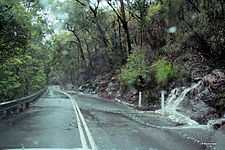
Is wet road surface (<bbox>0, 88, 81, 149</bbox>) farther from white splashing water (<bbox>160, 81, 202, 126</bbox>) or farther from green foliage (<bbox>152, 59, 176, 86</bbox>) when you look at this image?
green foliage (<bbox>152, 59, 176, 86</bbox>)

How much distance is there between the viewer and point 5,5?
16.5m

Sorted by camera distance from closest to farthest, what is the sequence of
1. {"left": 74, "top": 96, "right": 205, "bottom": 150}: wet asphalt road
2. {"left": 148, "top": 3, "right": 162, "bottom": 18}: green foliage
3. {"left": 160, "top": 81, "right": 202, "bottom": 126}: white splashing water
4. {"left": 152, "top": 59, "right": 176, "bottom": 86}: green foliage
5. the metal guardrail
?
1. {"left": 74, "top": 96, "right": 205, "bottom": 150}: wet asphalt road
2. the metal guardrail
3. {"left": 160, "top": 81, "right": 202, "bottom": 126}: white splashing water
4. {"left": 152, "top": 59, "right": 176, "bottom": 86}: green foliage
5. {"left": 148, "top": 3, "right": 162, "bottom": 18}: green foliage

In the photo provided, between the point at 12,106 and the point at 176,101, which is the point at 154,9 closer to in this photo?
the point at 176,101

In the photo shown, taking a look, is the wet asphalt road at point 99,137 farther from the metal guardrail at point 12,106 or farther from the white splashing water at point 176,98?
the white splashing water at point 176,98

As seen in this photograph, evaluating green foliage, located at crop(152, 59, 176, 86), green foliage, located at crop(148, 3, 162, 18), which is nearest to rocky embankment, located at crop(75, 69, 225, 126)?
green foliage, located at crop(152, 59, 176, 86)

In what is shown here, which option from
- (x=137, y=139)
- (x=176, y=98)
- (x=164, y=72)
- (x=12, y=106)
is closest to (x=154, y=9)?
(x=164, y=72)

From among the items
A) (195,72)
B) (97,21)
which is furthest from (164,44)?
(97,21)

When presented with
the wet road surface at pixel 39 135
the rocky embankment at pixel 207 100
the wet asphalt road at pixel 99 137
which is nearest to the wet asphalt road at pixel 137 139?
the wet asphalt road at pixel 99 137

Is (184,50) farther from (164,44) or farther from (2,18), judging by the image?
(2,18)

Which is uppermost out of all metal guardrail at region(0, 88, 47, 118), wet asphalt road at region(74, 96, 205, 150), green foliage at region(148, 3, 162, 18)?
green foliage at region(148, 3, 162, 18)

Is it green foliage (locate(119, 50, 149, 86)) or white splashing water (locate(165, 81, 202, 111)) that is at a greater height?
green foliage (locate(119, 50, 149, 86))

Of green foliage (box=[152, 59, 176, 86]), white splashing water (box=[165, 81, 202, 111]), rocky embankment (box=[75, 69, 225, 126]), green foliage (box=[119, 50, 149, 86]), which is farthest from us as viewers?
green foliage (box=[119, 50, 149, 86])

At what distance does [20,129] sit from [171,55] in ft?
65.9

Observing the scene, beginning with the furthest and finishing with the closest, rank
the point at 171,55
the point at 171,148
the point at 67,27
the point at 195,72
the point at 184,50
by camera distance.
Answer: the point at 67,27
the point at 171,55
the point at 184,50
the point at 195,72
the point at 171,148
